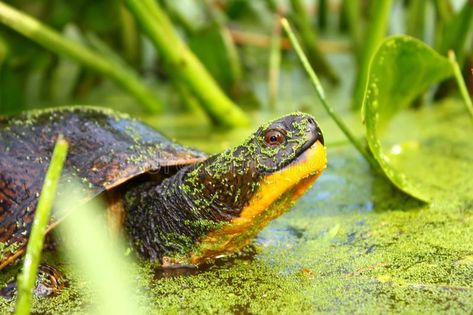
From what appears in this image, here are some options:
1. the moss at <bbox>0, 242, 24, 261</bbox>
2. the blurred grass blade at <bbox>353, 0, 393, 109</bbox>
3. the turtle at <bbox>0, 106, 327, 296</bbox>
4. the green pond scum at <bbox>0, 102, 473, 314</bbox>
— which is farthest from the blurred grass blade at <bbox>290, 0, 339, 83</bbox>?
the moss at <bbox>0, 242, 24, 261</bbox>

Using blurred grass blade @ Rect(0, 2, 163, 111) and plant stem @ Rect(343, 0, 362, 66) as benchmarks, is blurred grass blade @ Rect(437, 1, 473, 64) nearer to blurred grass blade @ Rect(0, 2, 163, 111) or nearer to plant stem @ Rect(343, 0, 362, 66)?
plant stem @ Rect(343, 0, 362, 66)

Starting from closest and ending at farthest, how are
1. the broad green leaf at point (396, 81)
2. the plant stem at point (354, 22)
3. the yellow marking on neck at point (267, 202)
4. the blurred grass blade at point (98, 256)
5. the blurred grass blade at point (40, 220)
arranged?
the blurred grass blade at point (40, 220) < the blurred grass blade at point (98, 256) < the yellow marking on neck at point (267, 202) < the broad green leaf at point (396, 81) < the plant stem at point (354, 22)

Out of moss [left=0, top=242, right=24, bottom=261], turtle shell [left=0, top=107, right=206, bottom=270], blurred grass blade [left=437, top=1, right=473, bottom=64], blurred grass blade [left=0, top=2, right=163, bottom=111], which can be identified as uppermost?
blurred grass blade [left=0, top=2, right=163, bottom=111]

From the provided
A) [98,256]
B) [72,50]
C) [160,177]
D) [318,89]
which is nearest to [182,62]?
[72,50]

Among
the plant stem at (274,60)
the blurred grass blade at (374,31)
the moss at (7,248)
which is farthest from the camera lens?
the plant stem at (274,60)

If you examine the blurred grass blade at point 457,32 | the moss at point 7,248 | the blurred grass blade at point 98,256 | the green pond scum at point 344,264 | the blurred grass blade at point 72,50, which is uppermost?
the blurred grass blade at point 72,50

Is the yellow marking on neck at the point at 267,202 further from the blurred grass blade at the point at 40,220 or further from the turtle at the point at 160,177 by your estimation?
the blurred grass blade at the point at 40,220

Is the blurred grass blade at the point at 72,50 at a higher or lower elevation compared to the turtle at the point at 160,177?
higher

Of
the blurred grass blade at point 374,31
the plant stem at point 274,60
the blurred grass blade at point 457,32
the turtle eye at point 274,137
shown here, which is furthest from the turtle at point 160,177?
the blurred grass blade at point 457,32
